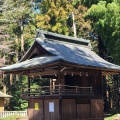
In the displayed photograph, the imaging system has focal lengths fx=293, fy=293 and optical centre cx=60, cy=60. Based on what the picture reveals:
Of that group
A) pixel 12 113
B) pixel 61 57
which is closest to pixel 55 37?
pixel 61 57

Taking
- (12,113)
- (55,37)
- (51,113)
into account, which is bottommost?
(12,113)

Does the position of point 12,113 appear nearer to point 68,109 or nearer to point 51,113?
point 51,113

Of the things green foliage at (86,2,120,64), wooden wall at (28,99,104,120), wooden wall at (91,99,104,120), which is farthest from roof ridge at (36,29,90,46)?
wooden wall at (91,99,104,120)

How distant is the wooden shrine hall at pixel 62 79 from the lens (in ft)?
62.5

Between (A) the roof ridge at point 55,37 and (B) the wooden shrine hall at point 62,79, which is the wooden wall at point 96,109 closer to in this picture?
(B) the wooden shrine hall at point 62,79

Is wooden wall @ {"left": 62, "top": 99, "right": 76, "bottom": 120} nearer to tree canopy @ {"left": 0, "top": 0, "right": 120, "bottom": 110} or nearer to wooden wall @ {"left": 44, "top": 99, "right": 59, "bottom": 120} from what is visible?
wooden wall @ {"left": 44, "top": 99, "right": 59, "bottom": 120}

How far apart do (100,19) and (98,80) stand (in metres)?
6.68

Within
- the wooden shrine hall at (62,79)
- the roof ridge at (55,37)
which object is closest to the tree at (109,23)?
the roof ridge at (55,37)

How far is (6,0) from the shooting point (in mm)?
30672

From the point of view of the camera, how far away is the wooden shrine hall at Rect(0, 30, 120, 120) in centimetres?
1906

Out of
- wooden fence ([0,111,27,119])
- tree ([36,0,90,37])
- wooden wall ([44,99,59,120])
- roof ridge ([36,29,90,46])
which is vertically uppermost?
tree ([36,0,90,37])

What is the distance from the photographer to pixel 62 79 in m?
20.5

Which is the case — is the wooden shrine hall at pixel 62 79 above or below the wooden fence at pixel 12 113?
above

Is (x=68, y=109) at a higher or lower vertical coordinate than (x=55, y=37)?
lower
